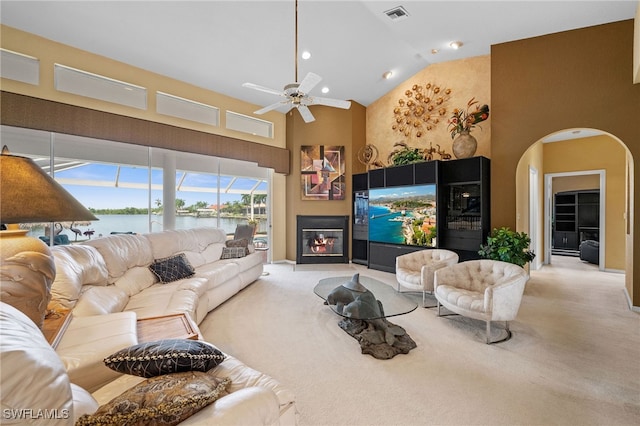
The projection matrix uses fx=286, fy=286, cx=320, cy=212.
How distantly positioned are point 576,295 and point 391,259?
9.42 feet

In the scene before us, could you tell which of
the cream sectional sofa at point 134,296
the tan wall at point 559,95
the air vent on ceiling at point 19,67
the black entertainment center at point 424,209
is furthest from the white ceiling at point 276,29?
the cream sectional sofa at point 134,296

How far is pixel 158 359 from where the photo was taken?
124 centimetres

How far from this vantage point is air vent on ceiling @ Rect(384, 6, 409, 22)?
4.00 meters

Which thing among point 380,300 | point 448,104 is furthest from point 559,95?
point 380,300

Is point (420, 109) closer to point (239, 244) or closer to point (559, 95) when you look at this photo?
point (559, 95)

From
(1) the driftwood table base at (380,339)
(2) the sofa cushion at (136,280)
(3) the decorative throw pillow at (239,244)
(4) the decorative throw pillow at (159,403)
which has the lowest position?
(1) the driftwood table base at (380,339)

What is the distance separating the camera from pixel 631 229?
12.4ft

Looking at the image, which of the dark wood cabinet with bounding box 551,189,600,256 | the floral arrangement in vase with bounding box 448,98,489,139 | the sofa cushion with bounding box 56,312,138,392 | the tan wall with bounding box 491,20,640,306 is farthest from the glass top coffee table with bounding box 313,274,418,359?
the dark wood cabinet with bounding box 551,189,600,256

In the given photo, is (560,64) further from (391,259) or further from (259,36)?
(259,36)

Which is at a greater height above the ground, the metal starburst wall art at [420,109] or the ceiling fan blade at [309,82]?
the metal starburst wall art at [420,109]

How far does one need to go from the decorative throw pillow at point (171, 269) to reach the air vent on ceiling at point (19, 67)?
284cm

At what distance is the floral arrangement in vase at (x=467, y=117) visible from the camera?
482 centimetres

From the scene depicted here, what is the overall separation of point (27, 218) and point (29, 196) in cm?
9

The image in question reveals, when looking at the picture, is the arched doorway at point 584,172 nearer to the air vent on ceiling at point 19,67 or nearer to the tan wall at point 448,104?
the tan wall at point 448,104
